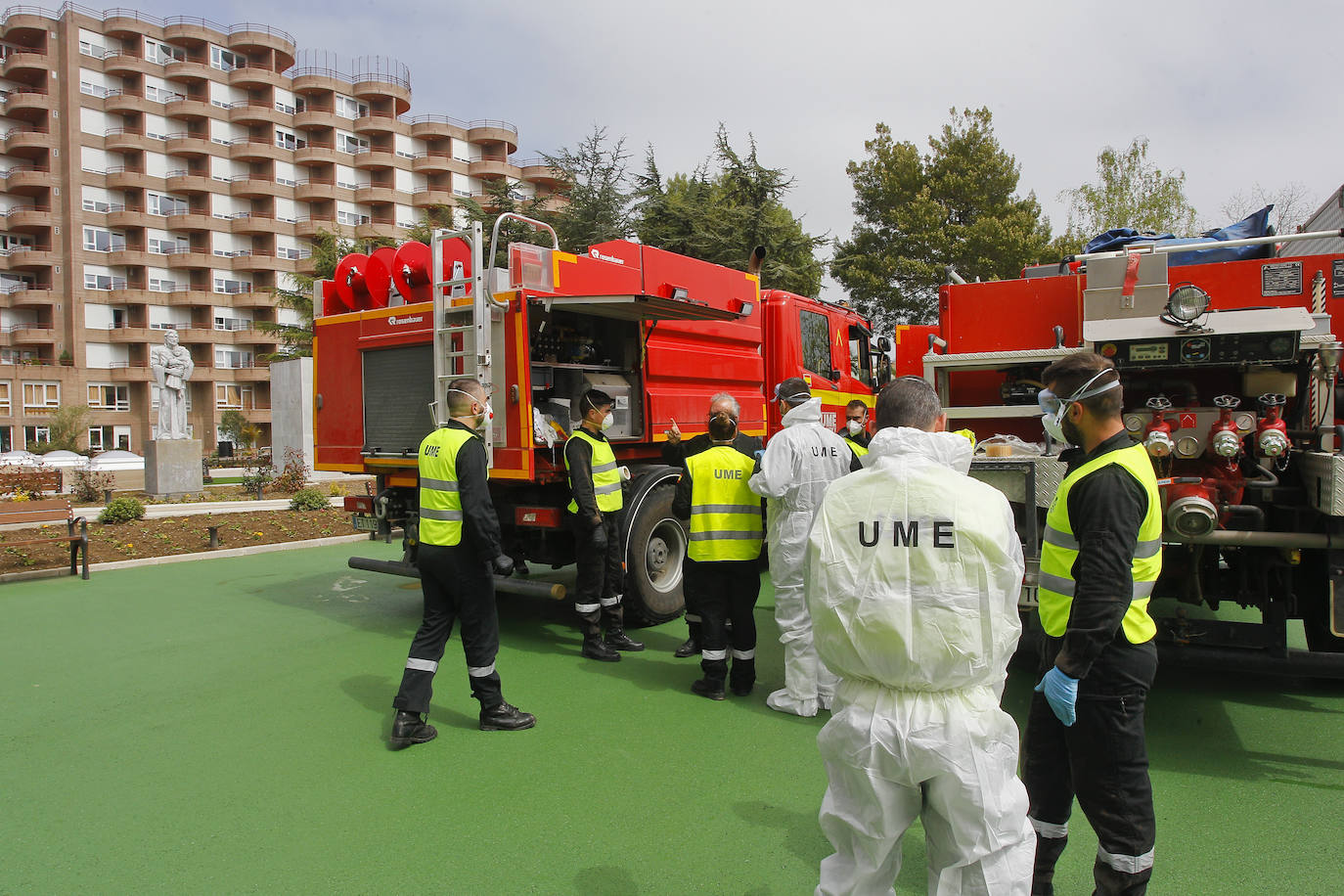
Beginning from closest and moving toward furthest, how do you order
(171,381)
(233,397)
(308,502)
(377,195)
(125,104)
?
(308,502), (171,381), (125,104), (233,397), (377,195)

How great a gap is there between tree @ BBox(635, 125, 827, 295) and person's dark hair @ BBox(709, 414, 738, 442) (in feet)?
49.7

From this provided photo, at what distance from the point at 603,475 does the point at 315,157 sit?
61584mm

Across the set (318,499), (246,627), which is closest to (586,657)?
(246,627)

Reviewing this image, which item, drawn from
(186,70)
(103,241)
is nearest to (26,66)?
(186,70)

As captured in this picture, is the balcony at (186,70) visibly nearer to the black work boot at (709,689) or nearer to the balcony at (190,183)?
the balcony at (190,183)

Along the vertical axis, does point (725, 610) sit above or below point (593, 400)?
below

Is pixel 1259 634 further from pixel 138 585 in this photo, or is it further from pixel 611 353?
pixel 138 585

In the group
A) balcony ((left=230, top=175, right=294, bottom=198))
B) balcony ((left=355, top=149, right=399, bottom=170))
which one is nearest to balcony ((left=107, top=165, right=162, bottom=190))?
balcony ((left=230, top=175, right=294, bottom=198))

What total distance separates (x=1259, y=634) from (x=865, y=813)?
9.71ft

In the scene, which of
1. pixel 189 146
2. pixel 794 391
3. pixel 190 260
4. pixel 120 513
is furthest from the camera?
pixel 189 146

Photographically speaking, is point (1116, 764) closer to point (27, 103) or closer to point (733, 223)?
point (733, 223)

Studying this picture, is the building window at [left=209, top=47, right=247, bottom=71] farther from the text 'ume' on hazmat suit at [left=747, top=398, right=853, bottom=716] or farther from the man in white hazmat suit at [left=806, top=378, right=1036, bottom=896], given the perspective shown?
the man in white hazmat suit at [left=806, top=378, right=1036, bottom=896]

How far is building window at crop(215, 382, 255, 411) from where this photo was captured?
5366 centimetres

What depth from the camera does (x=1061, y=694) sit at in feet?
7.75
